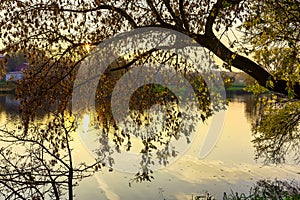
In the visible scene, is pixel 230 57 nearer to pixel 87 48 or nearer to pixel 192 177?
pixel 87 48

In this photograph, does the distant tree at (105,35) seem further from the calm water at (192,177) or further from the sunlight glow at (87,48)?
the calm water at (192,177)

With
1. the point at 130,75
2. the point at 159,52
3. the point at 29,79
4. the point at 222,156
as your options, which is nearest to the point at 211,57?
the point at 159,52

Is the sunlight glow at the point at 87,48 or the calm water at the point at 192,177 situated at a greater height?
the sunlight glow at the point at 87,48

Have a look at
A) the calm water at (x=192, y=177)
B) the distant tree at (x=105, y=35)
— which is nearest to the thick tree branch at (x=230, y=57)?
the distant tree at (x=105, y=35)

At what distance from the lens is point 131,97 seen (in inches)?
317

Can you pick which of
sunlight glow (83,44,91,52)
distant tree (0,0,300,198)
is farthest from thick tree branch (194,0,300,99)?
sunlight glow (83,44,91,52)

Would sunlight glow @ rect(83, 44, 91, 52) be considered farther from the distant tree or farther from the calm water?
the calm water

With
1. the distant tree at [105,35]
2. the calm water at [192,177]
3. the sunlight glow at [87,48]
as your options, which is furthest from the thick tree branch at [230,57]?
the calm water at [192,177]

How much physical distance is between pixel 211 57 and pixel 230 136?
2078 cm

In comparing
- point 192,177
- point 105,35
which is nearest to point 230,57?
point 105,35

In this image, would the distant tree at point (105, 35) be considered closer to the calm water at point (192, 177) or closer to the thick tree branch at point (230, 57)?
the thick tree branch at point (230, 57)

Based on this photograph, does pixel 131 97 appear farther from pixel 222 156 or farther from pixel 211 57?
pixel 222 156

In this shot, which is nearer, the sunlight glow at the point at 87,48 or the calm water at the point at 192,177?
the sunlight glow at the point at 87,48

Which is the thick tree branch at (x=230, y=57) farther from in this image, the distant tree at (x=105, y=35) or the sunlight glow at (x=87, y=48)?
the sunlight glow at (x=87, y=48)
